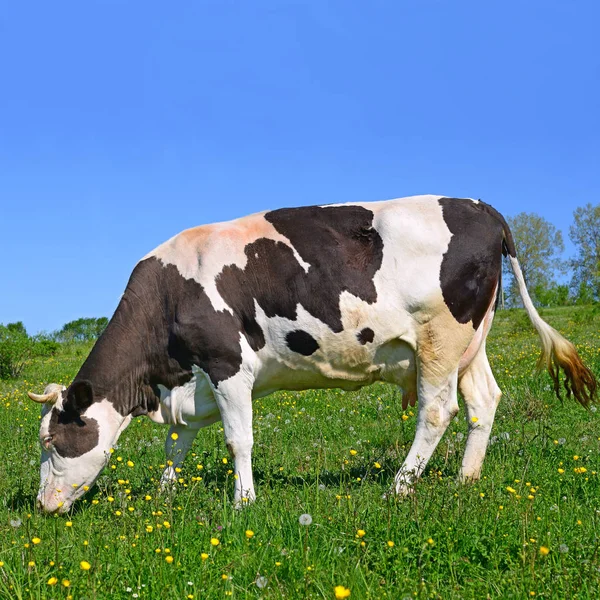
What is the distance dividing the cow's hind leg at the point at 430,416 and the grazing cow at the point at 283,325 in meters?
0.01

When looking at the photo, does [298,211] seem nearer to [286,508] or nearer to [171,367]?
[171,367]

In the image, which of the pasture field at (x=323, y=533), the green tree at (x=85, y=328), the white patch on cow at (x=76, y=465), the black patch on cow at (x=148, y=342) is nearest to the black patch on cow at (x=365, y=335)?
the black patch on cow at (x=148, y=342)

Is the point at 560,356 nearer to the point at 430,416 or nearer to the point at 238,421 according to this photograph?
the point at 430,416

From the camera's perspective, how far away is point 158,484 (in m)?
5.87

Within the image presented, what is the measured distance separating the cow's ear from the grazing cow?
1 cm

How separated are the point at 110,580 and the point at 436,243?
14.9 ft

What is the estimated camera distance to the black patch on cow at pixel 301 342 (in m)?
7.06

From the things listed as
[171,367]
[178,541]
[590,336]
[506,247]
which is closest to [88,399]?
[171,367]

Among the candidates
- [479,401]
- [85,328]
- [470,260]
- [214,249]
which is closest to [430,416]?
[479,401]

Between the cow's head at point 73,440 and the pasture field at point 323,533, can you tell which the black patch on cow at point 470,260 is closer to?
the pasture field at point 323,533

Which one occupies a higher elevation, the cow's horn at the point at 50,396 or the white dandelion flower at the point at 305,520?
the cow's horn at the point at 50,396

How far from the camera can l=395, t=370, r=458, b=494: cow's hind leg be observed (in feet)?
23.7

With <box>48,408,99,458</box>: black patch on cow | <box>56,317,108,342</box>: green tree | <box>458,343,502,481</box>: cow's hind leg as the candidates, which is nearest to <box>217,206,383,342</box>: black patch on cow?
<box>458,343,502,481</box>: cow's hind leg

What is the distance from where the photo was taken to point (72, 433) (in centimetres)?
733
